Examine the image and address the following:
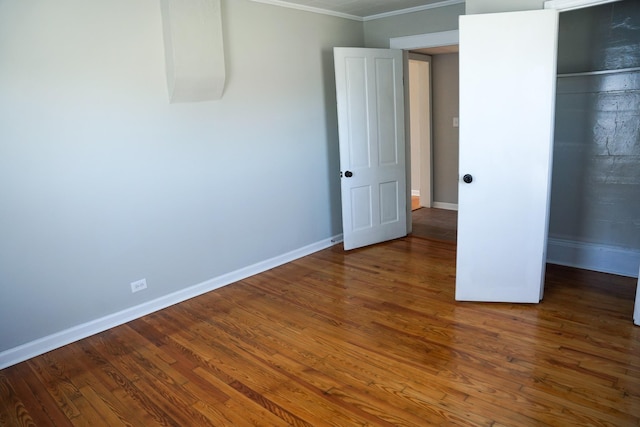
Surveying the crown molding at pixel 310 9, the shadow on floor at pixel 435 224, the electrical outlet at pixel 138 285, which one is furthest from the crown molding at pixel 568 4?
the electrical outlet at pixel 138 285

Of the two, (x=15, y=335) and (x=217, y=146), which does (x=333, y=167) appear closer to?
(x=217, y=146)

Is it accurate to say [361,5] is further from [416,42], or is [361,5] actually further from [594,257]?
[594,257]

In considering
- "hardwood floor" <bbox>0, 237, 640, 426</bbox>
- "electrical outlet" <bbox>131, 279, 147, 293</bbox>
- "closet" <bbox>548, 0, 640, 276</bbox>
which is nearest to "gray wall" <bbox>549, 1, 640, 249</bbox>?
"closet" <bbox>548, 0, 640, 276</bbox>

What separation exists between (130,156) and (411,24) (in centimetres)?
319

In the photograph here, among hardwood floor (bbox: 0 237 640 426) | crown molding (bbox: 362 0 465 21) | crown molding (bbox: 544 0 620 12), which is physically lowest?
hardwood floor (bbox: 0 237 640 426)

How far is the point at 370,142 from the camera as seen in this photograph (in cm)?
484

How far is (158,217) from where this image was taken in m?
3.59

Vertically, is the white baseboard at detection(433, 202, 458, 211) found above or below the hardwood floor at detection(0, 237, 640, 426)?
above

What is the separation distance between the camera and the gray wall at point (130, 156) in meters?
2.89

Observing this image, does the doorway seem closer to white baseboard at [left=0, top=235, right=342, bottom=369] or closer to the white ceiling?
the white ceiling

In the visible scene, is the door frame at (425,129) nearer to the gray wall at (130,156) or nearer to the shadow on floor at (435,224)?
the shadow on floor at (435,224)

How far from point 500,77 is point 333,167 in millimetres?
2260

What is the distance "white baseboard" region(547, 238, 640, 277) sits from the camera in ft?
12.7

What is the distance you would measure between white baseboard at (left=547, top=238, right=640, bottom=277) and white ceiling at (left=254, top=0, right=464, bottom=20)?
8.38ft
